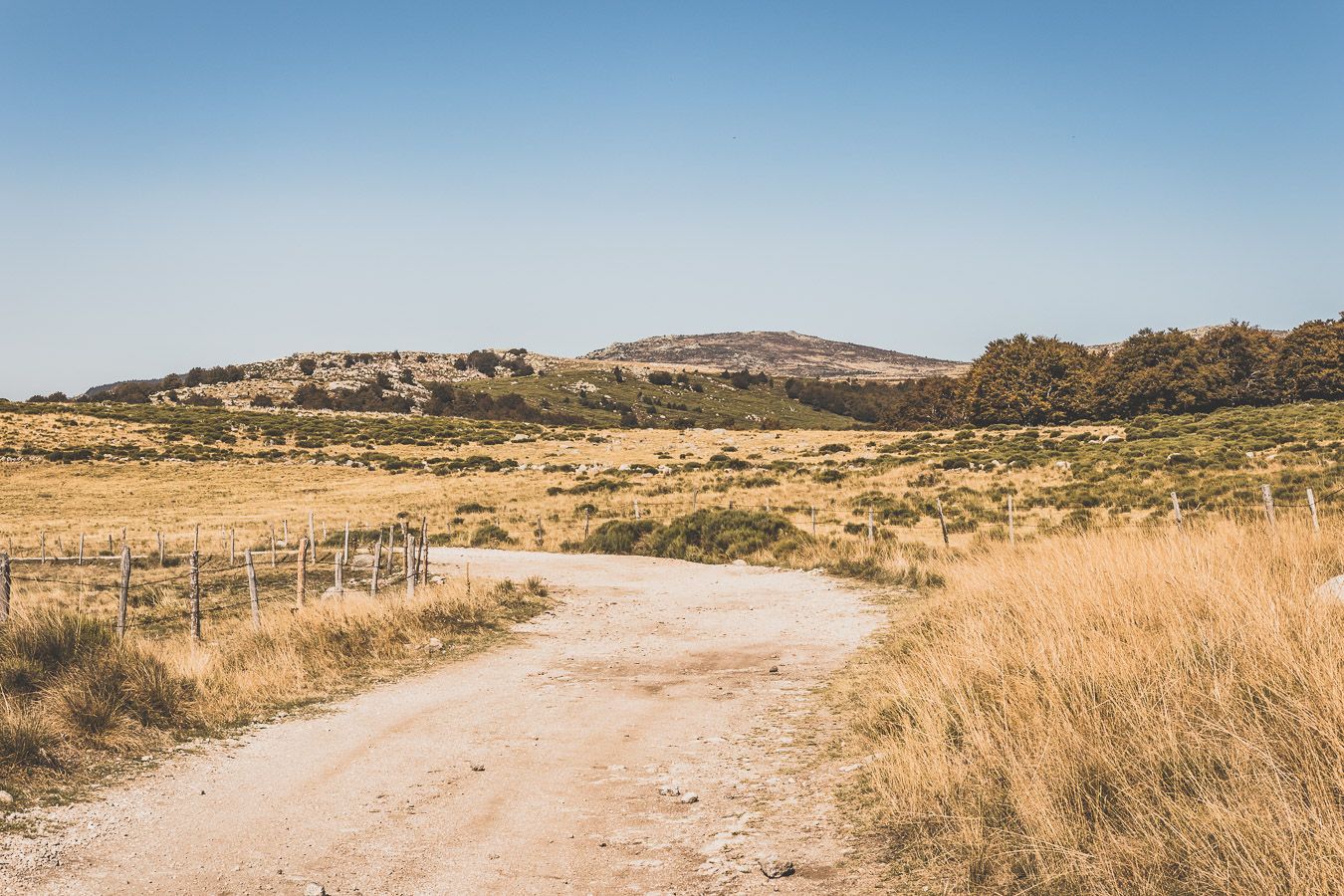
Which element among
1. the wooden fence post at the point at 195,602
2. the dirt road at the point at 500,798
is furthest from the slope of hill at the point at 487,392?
the dirt road at the point at 500,798

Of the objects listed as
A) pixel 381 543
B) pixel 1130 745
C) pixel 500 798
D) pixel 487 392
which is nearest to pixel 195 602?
pixel 500 798

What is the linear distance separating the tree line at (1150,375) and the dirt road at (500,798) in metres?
81.1

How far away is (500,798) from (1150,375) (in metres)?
88.0

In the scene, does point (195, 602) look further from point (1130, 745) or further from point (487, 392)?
point (487, 392)

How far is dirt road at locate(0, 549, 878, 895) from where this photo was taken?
607 centimetres

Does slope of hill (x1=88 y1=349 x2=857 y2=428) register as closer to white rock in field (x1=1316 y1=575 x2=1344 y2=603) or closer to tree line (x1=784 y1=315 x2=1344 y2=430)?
tree line (x1=784 y1=315 x2=1344 y2=430)

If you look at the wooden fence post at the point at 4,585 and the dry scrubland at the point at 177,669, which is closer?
the dry scrubland at the point at 177,669

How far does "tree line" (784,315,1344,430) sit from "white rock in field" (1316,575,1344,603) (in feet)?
273

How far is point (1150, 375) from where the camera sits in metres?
83.6

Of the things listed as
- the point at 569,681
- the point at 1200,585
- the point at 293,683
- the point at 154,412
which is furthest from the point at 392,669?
the point at 154,412

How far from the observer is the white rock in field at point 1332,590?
25.0ft

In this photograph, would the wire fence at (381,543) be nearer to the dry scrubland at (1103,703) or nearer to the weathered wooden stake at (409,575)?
the weathered wooden stake at (409,575)

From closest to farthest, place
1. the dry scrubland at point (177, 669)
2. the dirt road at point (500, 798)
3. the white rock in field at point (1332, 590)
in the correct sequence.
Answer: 1. the dirt road at point (500, 798)
2. the white rock in field at point (1332, 590)
3. the dry scrubland at point (177, 669)

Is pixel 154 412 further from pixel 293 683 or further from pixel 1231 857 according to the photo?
pixel 1231 857
